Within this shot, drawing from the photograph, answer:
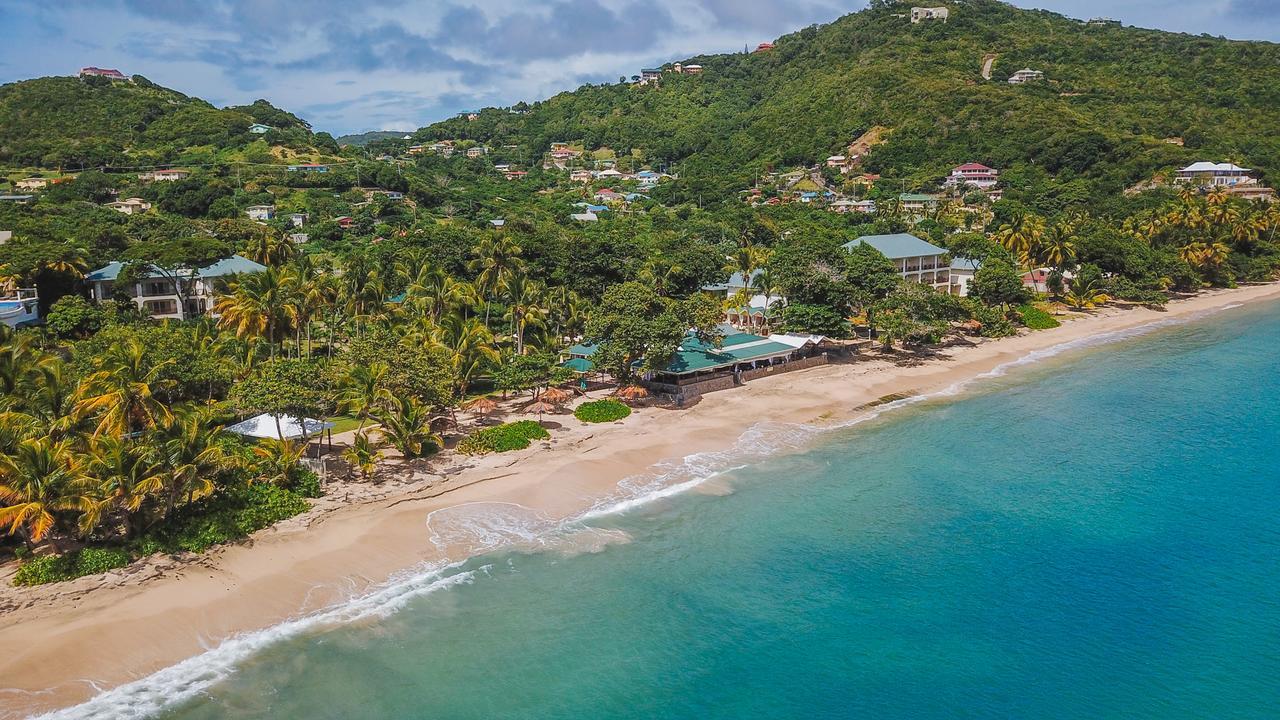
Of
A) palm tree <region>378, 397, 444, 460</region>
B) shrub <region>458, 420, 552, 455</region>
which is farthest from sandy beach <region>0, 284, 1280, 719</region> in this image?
palm tree <region>378, 397, 444, 460</region>

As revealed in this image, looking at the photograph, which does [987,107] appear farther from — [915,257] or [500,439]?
[500,439]

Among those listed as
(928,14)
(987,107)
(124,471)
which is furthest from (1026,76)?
(124,471)

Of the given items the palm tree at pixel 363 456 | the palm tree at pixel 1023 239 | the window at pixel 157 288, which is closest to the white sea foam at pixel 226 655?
the palm tree at pixel 363 456

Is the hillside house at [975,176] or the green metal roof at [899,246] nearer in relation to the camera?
the green metal roof at [899,246]

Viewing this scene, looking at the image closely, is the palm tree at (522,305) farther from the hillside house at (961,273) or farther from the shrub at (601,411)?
the hillside house at (961,273)

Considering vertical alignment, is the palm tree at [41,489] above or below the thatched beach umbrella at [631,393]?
above

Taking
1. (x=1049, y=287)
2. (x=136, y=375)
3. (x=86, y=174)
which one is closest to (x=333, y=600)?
(x=136, y=375)

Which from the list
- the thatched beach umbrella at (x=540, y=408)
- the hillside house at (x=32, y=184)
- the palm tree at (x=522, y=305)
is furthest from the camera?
the hillside house at (x=32, y=184)
